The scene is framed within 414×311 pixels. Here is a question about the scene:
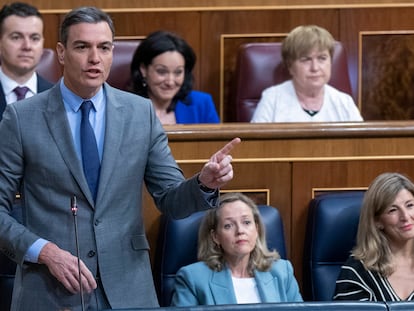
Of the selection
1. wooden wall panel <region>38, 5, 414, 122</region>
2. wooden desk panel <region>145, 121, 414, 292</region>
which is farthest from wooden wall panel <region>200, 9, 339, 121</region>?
wooden desk panel <region>145, 121, 414, 292</region>

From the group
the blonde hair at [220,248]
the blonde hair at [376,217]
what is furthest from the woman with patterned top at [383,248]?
the blonde hair at [220,248]

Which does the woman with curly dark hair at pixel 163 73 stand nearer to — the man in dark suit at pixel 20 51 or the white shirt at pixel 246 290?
the man in dark suit at pixel 20 51

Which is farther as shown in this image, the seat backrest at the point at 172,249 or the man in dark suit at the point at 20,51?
the man in dark suit at the point at 20,51

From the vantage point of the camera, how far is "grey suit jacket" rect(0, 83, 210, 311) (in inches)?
48.3

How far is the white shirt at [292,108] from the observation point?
6.92 ft

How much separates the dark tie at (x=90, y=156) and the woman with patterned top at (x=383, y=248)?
50 centimetres

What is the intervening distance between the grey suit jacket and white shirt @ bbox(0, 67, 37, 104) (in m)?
0.77

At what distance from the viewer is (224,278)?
1.58m

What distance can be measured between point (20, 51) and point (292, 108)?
552mm

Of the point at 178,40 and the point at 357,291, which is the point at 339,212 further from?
the point at 178,40

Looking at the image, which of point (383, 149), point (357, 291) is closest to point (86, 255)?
point (357, 291)

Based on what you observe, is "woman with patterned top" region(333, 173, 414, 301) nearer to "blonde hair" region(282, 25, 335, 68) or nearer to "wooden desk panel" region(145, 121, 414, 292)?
"wooden desk panel" region(145, 121, 414, 292)

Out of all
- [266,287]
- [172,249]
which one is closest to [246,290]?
[266,287]

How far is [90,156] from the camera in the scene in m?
1.25
